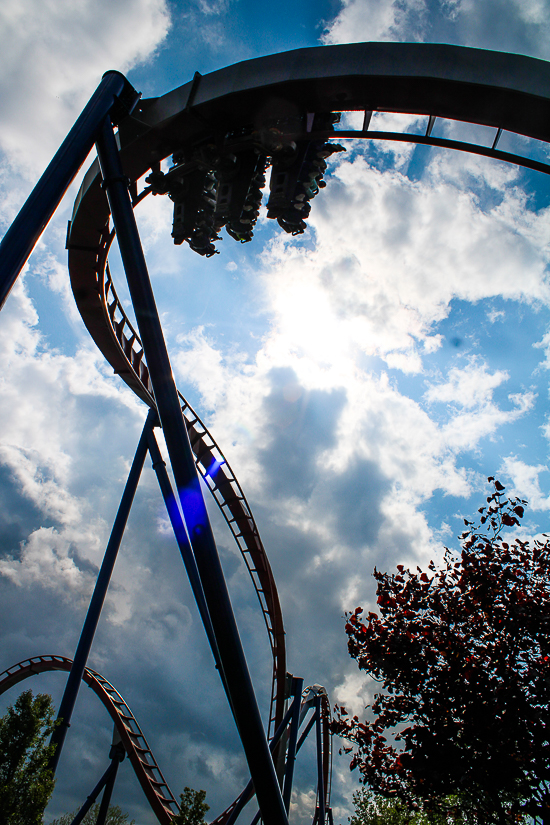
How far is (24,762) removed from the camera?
9.93 meters

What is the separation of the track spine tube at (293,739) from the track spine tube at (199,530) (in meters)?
7.79

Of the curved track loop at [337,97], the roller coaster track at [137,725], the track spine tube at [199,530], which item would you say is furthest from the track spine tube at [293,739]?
the curved track loop at [337,97]

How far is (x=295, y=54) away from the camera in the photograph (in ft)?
14.9

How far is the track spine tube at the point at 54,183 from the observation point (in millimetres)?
3283

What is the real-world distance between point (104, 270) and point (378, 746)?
9453mm

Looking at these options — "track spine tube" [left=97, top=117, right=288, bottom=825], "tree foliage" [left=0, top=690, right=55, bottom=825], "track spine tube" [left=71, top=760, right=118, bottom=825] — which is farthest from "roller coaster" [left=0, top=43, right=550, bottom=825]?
"track spine tube" [left=71, top=760, right=118, bottom=825]

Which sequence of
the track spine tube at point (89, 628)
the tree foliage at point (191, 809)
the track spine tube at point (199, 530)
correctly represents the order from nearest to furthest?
1. the track spine tube at point (199, 530)
2. the tree foliage at point (191, 809)
3. the track spine tube at point (89, 628)

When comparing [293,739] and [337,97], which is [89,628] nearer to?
[293,739]

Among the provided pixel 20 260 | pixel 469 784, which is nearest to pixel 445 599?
pixel 469 784

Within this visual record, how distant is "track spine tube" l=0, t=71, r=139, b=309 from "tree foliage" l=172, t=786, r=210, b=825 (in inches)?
248

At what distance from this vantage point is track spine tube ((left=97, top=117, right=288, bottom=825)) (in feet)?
11.7

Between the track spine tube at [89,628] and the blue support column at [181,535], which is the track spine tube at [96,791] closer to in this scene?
the track spine tube at [89,628]

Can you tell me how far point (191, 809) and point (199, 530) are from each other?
446 centimetres

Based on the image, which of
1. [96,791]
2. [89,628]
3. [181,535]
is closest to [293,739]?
[96,791]
